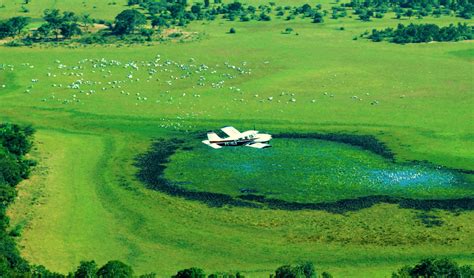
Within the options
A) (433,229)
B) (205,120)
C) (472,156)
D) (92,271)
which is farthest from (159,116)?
(92,271)

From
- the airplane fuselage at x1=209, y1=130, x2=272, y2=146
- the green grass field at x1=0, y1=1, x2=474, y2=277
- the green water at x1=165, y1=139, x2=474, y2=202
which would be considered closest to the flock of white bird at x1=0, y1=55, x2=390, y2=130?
the green grass field at x1=0, y1=1, x2=474, y2=277

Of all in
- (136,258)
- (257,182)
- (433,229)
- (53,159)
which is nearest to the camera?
(136,258)

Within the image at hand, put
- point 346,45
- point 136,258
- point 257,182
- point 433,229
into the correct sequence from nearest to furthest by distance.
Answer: point 136,258 → point 433,229 → point 257,182 → point 346,45

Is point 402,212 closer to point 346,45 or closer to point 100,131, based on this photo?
point 100,131

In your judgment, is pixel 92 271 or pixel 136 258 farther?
pixel 136 258

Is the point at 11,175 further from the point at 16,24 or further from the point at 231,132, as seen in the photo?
the point at 16,24

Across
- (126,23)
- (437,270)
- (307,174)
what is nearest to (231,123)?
(307,174)
